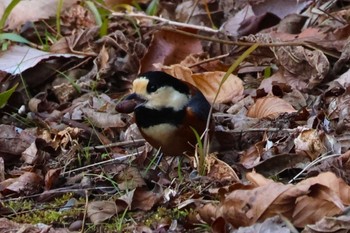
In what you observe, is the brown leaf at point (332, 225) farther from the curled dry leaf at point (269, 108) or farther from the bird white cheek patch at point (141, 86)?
the curled dry leaf at point (269, 108)

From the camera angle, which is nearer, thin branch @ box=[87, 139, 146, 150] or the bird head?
the bird head

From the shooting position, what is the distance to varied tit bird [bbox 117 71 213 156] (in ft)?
11.6

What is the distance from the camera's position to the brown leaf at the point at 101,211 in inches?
124

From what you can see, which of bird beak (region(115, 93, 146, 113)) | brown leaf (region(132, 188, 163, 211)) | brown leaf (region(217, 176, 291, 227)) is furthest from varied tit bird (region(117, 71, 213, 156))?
brown leaf (region(217, 176, 291, 227))

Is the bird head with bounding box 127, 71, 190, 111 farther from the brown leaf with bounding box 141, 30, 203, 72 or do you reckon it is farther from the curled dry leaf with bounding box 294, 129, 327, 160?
the brown leaf with bounding box 141, 30, 203, 72

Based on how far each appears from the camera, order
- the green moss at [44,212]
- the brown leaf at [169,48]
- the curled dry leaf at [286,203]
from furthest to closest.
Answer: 1. the brown leaf at [169,48]
2. the green moss at [44,212]
3. the curled dry leaf at [286,203]

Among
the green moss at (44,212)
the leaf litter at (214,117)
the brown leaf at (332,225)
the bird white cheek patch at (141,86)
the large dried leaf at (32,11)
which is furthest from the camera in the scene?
the large dried leaf at (32,11)

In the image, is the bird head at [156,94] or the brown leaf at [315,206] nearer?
the brown leaf at [315,206]

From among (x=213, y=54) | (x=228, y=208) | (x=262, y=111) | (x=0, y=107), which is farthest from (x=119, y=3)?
(x=228, y=208)

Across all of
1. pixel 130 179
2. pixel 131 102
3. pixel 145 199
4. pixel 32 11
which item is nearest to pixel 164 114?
pixel 131 102

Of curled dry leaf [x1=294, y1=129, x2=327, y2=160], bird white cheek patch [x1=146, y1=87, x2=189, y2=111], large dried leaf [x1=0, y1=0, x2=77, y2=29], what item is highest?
bird white cheek patch [x1=146, y1=87, x2=189, y2=111]

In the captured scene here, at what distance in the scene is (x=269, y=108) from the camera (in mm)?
4004

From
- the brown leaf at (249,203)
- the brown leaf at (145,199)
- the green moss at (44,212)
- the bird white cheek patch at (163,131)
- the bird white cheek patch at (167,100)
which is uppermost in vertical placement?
the brown leaf at (249,203)

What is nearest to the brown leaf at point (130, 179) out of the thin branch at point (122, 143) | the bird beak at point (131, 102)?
the bird beak at point (131, 102)
